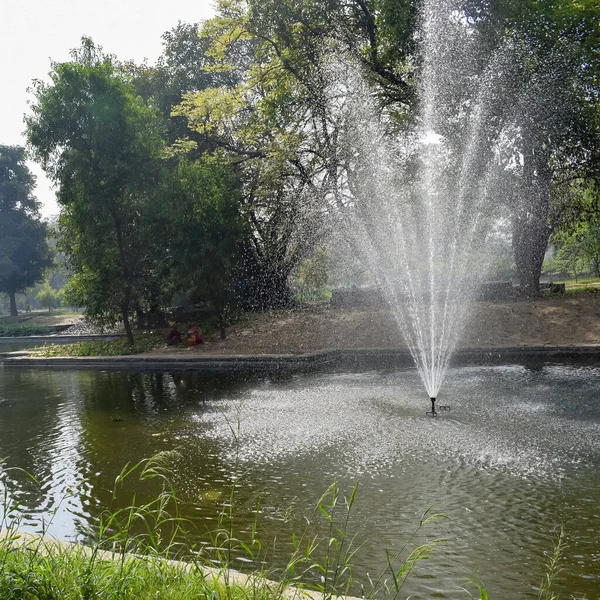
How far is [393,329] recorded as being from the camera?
17547mm

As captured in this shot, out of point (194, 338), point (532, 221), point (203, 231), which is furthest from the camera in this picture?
point (532, 221)

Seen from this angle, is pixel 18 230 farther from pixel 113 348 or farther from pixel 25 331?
pixel 113 348

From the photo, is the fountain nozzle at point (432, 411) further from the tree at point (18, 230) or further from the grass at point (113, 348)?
the tree at point (18, 230)

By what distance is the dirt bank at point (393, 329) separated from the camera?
601 inches

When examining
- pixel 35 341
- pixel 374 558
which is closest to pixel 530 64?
pixel 374 558

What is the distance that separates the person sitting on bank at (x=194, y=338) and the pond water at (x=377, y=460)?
6877 millimetres

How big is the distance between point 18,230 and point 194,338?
1598 inches

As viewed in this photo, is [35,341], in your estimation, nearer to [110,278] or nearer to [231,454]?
[110,278]

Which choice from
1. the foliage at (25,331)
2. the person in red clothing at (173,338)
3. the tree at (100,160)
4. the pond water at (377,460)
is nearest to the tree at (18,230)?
the foliage at (25,331)

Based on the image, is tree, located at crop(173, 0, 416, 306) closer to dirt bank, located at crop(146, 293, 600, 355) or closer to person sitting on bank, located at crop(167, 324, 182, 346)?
dirt bank, located at crop(146, 293, 600, 355)

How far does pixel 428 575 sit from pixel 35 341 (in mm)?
32219

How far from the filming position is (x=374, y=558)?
14.4 ft

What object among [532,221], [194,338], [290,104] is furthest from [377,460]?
[290,104]

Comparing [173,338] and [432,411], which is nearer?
[432,411]
